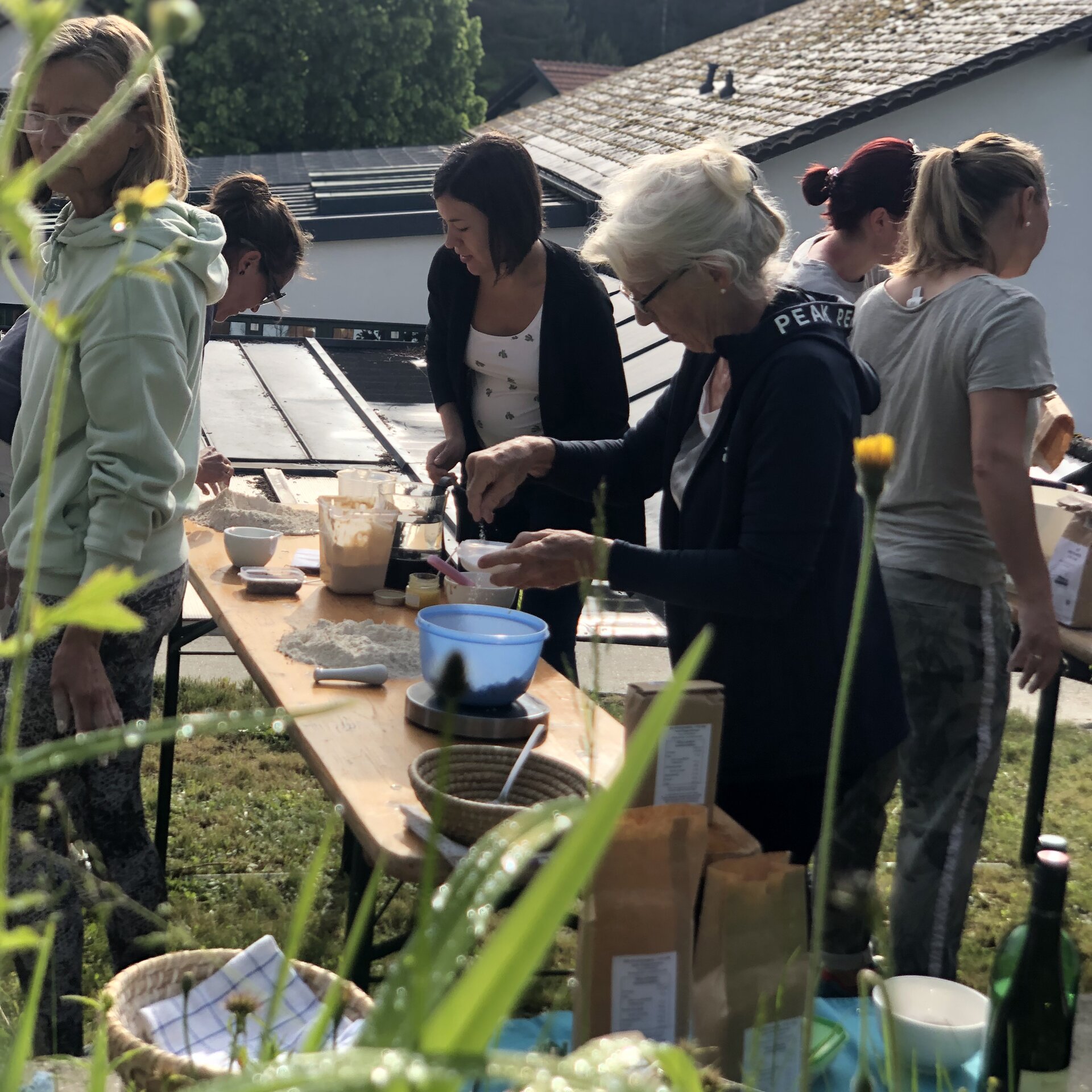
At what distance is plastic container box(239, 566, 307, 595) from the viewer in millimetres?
3057

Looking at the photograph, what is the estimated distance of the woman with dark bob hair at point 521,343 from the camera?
3.43 meters

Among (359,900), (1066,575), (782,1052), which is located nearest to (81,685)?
(359,900)

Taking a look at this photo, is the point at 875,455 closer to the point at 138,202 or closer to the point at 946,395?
the point at 138,202

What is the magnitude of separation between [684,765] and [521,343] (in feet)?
7.27

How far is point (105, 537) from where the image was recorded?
2.18 meters

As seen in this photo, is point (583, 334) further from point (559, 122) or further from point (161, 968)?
point (559, 122)

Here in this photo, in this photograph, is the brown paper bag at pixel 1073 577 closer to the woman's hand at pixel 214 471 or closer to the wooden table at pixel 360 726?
the wooden table at pixel 360 726

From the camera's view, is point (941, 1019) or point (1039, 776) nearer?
point (941, 1019)

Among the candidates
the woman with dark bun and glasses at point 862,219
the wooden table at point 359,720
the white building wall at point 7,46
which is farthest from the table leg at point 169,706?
the white building wall at point 7,46

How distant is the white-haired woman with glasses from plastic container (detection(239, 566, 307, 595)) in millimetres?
1006

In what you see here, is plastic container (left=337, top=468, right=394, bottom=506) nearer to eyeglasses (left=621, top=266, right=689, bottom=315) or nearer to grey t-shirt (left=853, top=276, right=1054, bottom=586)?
eyeglasses (left=621, top=266, right=689, bottom=315)

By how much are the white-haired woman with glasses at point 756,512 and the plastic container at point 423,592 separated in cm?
78

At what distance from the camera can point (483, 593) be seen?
272 centimetres

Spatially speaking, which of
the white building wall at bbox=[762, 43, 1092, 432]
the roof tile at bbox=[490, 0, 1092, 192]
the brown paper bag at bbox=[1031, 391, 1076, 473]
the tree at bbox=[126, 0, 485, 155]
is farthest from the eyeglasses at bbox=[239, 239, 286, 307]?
the tree at bbox=[126, 0, 485, 155]
